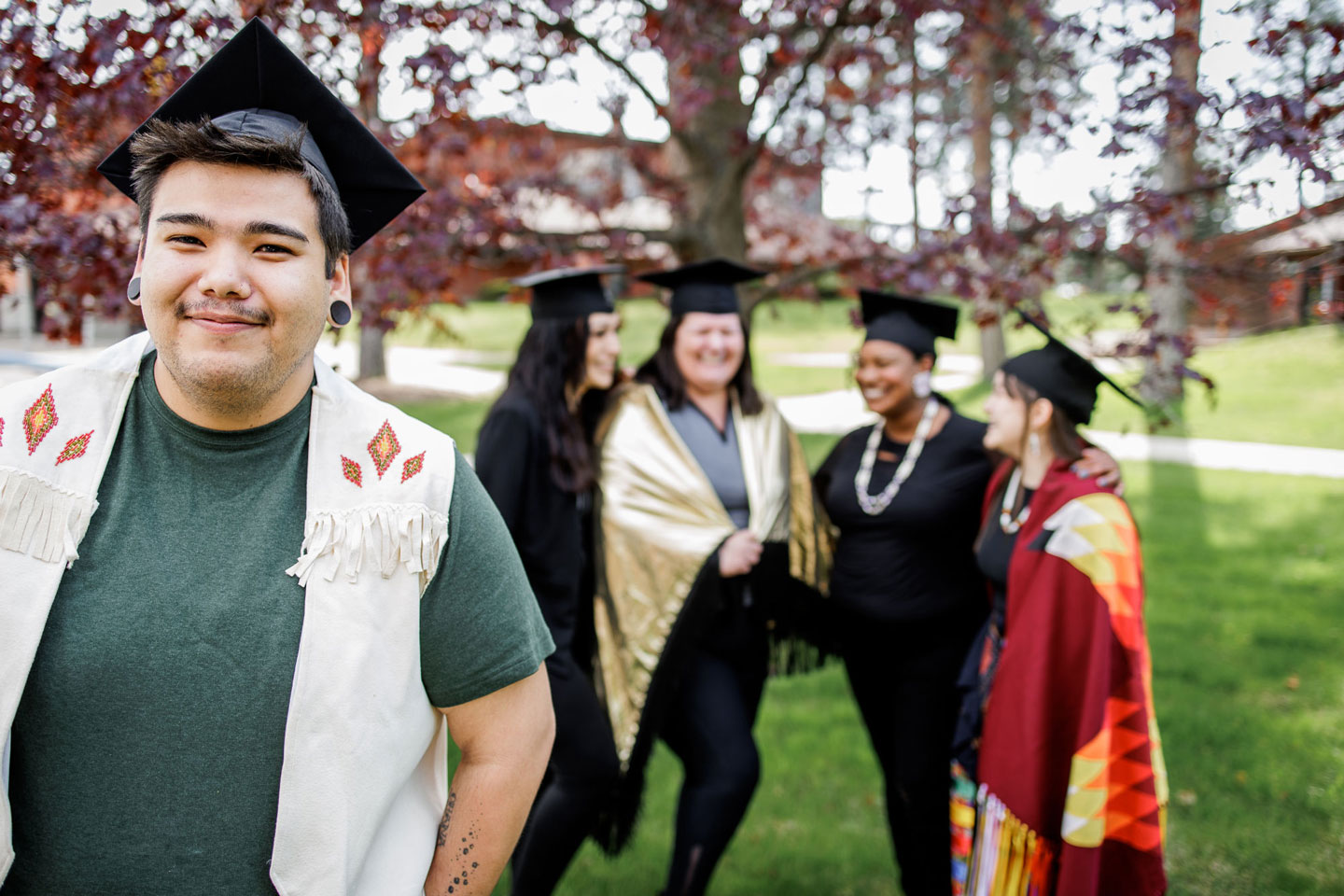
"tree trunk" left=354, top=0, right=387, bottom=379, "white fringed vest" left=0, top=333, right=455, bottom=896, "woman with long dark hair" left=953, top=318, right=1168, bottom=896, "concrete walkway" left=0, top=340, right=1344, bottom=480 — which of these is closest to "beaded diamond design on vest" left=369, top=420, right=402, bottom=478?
"white fringed vest" left=0, top=333, right=455, bottom=896

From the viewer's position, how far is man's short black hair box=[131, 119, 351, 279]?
1496mm

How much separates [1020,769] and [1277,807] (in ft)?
6.60

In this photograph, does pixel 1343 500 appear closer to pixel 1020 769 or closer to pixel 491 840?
pixel 1020 769

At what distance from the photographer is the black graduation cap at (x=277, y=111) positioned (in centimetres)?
159

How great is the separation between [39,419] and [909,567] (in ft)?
8.46

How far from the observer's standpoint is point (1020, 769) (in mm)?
2752

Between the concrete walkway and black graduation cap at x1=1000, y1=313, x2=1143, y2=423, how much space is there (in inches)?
189

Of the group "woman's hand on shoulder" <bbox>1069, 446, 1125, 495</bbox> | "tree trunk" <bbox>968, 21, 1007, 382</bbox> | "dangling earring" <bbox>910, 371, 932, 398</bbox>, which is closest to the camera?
"woman's hand on shoulder" <bbox>1069, 446, 1125, 495</bbox>

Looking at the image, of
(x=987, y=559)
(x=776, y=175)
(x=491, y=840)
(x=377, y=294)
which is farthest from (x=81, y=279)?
(x=776, y=175)

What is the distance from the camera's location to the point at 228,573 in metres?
1.50

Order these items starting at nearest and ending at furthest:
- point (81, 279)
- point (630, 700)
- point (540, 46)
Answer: point (81, 279) < point (630, 700) < point (540, 46)

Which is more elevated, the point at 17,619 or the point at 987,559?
the point at 17,619

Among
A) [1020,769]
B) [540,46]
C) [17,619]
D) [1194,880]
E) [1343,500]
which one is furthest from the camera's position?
[1343,500]

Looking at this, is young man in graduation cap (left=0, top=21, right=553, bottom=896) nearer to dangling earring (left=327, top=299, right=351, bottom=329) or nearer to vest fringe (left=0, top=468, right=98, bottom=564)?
vest fringe (left=0, top=468, right=98, bottom=564)
